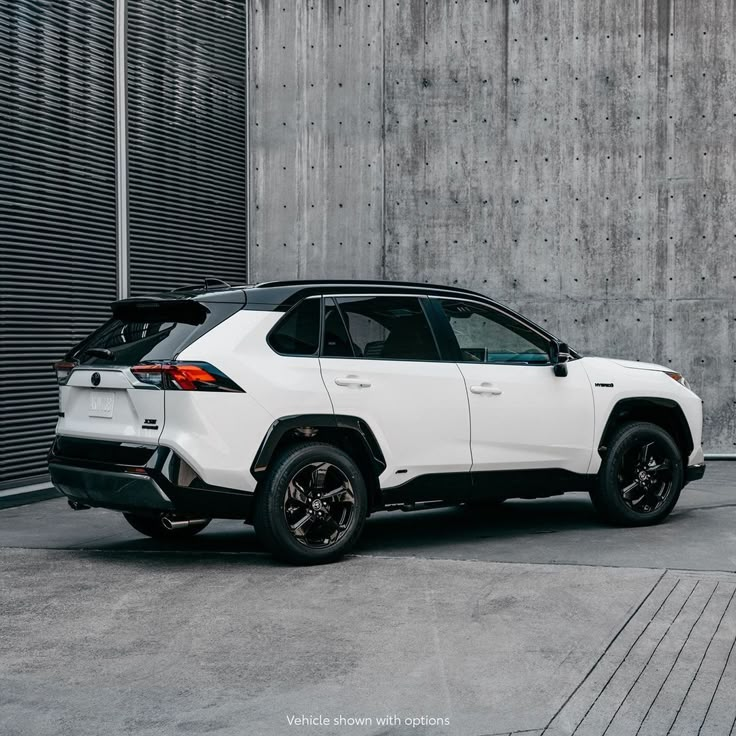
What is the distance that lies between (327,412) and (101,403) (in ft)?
4.55

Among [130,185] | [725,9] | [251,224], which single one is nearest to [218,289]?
[130,185]

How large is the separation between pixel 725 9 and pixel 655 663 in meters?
10.7

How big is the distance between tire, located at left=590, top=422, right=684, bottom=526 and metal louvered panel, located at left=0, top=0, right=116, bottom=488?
19.2 feet

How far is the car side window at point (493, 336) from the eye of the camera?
304 inches

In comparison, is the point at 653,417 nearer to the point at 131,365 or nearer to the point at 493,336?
A: the point at 493,336

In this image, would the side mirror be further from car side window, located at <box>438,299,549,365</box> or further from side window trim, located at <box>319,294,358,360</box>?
side window trim, located at <box>319,294,358,360</box>

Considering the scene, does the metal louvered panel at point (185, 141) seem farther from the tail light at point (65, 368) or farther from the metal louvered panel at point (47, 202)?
the tail light at point (65, 368)

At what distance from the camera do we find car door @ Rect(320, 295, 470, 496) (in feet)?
23.3

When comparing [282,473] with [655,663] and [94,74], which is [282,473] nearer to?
[655,663]

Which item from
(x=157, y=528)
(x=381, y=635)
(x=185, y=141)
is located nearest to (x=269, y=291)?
(x=157, y=528)

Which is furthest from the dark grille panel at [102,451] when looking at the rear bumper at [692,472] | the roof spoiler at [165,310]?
the rear bumper at [692,472]

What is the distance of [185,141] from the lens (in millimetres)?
13578

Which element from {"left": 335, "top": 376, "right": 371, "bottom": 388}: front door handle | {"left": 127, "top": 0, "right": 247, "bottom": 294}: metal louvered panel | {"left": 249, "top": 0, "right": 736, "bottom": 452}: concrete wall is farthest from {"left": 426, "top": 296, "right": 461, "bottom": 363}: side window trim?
{"left": 249, "top": 0, "right": 736, "bottom": 452}: concrete wall

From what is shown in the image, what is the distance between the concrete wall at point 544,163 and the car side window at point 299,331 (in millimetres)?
6969
